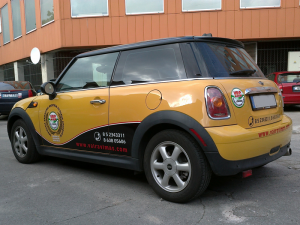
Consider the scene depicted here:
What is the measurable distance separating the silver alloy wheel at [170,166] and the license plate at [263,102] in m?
0.86

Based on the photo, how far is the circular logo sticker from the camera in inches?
114

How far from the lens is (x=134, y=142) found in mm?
3295

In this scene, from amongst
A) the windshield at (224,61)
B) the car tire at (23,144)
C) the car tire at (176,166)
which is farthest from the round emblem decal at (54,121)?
the windshield at (224,61)

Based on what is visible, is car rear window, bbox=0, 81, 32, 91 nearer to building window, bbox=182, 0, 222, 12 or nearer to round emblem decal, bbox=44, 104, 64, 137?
building window, bbox=182, 0, 222, 12

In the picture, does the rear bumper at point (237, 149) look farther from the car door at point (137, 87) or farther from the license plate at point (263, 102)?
the car door at point (137, 87)

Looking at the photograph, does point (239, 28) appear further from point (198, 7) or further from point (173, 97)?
point (173, 97)

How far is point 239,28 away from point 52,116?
12.3 metres

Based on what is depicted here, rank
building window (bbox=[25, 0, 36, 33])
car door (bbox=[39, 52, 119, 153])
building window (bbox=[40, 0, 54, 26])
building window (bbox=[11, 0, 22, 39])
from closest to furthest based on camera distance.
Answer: car door (bbox=[39, 52, 119, 153]) < building window (bbox=[40, 0, 54, 26]) < building window (bbox=[25, 0, 36, 33]) < building window (bbox=[11, 0, 22, 39])

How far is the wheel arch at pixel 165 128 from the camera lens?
2.79 meters

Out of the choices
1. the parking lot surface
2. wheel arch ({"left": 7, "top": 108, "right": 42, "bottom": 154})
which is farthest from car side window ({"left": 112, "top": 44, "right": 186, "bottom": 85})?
wheel arch ({"left": 7, "top": 108, "right": 42, "bottom": 154})

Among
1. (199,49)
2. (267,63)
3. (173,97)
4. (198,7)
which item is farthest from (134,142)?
(267,63)

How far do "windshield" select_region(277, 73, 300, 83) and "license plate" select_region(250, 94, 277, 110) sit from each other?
8.46m

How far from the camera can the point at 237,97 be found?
2928mm

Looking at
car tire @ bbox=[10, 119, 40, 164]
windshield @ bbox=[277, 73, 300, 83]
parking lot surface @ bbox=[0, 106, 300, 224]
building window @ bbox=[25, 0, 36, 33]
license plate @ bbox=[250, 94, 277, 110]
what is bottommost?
parking lot surface @ bbox=[0, 106, 300, 224]
